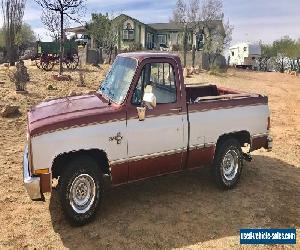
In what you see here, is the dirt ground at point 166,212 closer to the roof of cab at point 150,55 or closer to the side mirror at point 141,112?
the side mirror at point 141,112

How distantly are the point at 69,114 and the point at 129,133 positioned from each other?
0.93 metres

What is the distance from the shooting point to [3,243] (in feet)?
15.9

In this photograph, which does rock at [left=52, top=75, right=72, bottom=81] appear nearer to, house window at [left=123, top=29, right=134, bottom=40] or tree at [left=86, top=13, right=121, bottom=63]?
tree at [left=86, top=13, right=121, bottom=63]

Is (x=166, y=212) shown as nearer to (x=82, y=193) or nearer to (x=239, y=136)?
(x=82, y=193)

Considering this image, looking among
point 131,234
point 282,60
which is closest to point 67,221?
point 131,234

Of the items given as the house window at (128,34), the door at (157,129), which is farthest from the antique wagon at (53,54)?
the house window at (128,34)

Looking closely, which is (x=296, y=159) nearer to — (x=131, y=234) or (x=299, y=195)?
(x=299, y=195)

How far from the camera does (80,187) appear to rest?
5.31 metres

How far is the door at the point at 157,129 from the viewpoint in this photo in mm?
5555

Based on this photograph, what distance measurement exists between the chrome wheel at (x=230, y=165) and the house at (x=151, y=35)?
44673 mm

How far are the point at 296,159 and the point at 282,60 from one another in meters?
47.8

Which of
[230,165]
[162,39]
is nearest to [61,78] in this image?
[230,165]

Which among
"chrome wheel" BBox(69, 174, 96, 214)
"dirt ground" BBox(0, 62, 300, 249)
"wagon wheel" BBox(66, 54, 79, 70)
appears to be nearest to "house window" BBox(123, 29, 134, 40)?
"wagon wheel" BBox(66, 54, 79, 70)

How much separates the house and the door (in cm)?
4527
